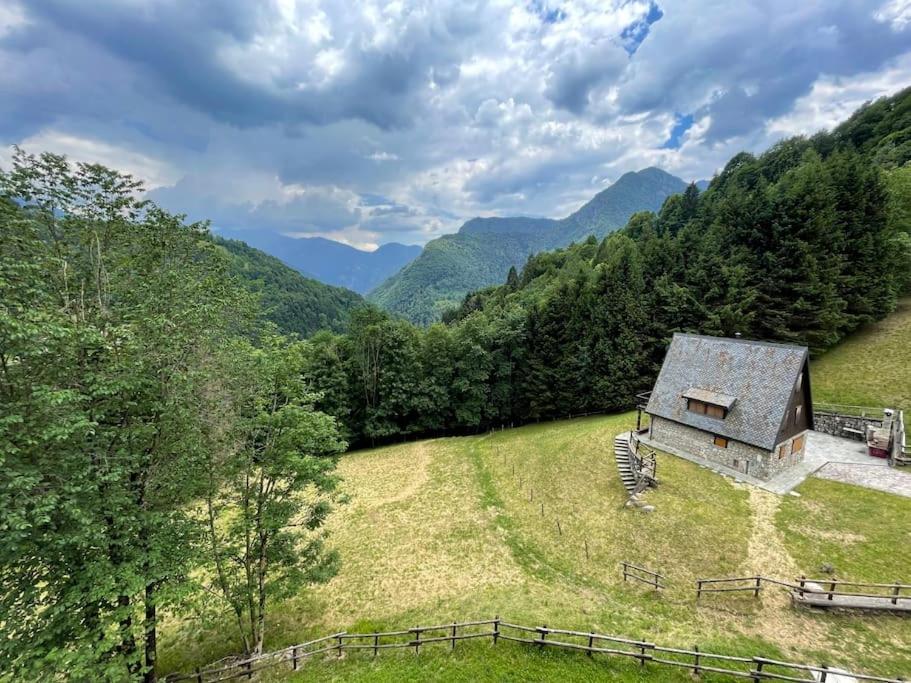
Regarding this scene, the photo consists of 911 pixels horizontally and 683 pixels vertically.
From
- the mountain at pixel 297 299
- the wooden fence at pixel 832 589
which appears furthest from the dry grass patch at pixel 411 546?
the mountain at pixel 297 299

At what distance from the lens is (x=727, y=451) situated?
2247 cm

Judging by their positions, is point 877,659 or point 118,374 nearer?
point 118,374

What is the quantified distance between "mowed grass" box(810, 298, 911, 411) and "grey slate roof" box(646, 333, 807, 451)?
13223 millimetres

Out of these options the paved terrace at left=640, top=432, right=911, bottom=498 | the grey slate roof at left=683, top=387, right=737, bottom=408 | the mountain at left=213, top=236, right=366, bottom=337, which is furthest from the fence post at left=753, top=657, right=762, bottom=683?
the mountain at left=213, top=236, right=366, bottom=337

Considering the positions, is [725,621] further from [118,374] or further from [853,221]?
[853,221]

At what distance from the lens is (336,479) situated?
13656mm

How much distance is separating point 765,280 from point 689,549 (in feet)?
105

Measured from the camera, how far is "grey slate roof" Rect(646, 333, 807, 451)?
2119cm

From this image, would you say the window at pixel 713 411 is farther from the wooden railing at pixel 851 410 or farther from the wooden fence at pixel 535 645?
the wooden fence at pixel 535 645

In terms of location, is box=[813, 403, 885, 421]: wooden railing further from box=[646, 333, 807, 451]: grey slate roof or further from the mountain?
Answer: the mountain

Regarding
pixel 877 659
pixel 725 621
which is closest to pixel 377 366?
pixel 725 621

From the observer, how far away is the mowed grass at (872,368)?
91.9 feet

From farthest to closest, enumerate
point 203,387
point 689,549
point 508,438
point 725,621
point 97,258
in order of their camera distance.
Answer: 1. point 508,438
2. point 689,549
3. point 725,621
4. point 203,387
5. point 97,258

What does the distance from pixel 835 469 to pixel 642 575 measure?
617 inches
